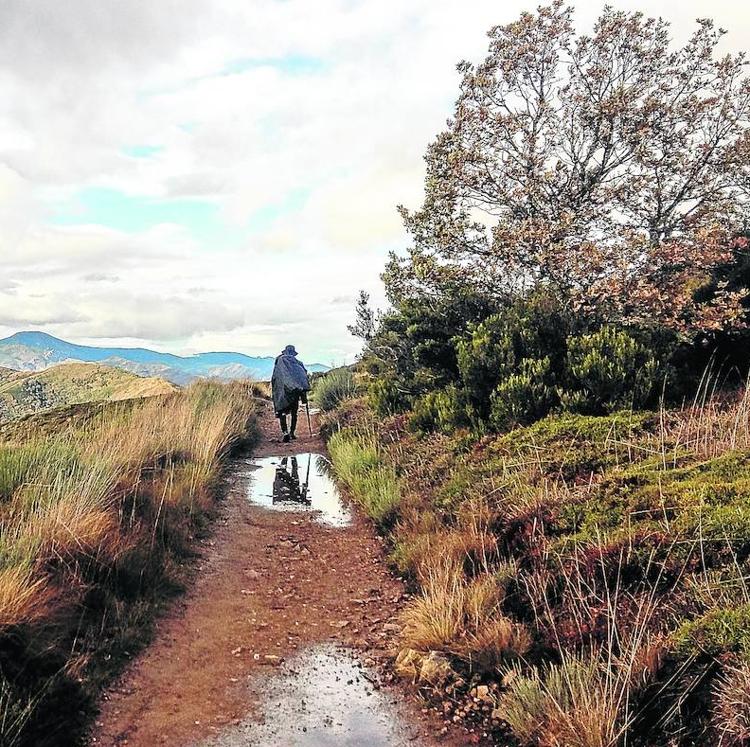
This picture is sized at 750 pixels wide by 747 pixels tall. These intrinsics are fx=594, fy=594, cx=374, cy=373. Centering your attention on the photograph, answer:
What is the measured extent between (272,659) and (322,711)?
0.84 m

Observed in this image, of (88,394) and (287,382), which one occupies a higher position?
(287,382)

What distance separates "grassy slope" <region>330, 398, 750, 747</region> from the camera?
11.2 feet

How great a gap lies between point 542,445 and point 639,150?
23.2 feet

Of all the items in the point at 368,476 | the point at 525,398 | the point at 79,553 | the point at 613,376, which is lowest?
the point at 79,553

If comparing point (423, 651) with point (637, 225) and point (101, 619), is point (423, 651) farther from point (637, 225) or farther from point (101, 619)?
point (637, 225)

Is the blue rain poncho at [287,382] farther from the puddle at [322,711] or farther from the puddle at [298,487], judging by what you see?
the puddle at [322,711]

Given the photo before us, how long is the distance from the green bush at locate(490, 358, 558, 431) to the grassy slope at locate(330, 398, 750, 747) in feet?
2.76

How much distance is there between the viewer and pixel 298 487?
10.9 metres

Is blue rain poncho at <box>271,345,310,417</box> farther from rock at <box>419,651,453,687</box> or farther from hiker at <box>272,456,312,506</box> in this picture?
rock at <box>419,651,453,687</box>

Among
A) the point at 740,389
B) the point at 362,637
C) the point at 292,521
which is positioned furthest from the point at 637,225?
the point at 362,637

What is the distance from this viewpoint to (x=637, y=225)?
11.8m

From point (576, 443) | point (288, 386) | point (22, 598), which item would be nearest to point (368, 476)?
point (576, 443)

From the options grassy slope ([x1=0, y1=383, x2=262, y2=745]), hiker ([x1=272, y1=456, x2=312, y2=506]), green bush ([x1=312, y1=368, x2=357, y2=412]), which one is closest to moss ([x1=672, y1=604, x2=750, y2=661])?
grassy slope ([x1=0, y1=383, x2=262, y2=745])

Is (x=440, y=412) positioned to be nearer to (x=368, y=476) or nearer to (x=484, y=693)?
(x=368, y=476)
